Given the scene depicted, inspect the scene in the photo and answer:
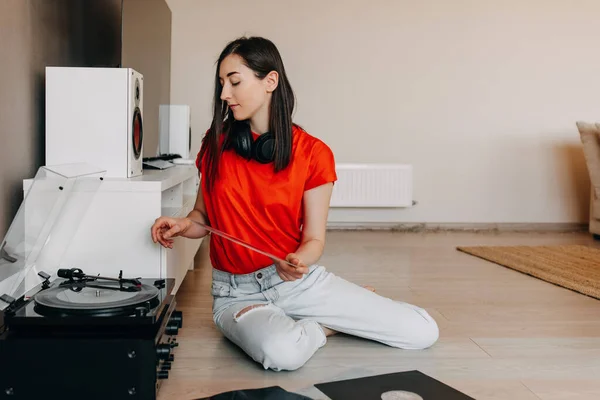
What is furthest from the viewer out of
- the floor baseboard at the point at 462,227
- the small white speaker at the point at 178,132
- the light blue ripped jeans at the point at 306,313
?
the floor baseboard at the point at 462,227

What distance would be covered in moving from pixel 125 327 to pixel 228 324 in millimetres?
527

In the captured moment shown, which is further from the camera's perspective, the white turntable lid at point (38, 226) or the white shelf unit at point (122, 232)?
the white shelf unit at point (122, 232)

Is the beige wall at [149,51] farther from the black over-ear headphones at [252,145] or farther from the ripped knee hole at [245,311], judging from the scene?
the ripped knee hole at [245,311]

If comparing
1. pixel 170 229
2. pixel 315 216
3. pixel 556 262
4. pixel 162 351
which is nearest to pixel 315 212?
pixel 315 216

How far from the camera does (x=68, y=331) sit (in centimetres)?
125

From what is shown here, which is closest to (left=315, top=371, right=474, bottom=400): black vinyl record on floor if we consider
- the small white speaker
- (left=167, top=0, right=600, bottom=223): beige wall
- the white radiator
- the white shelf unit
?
the white shelf unit

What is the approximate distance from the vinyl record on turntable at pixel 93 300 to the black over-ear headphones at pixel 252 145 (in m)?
0.47

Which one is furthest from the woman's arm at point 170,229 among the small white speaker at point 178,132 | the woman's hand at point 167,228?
the small white speaker at point 178,132

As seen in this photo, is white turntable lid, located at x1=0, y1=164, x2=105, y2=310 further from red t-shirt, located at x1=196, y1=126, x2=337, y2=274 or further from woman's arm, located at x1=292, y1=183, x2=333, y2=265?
woman's arm, located at x1=292, y1=183, x2=333, y2=265

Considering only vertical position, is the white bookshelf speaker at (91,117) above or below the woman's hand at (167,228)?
above

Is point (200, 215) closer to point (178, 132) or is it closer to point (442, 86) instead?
point (178, 132)

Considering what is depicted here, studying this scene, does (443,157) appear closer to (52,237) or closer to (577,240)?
(577,240)

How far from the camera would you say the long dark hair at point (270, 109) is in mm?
1718

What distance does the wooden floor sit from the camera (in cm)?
159
